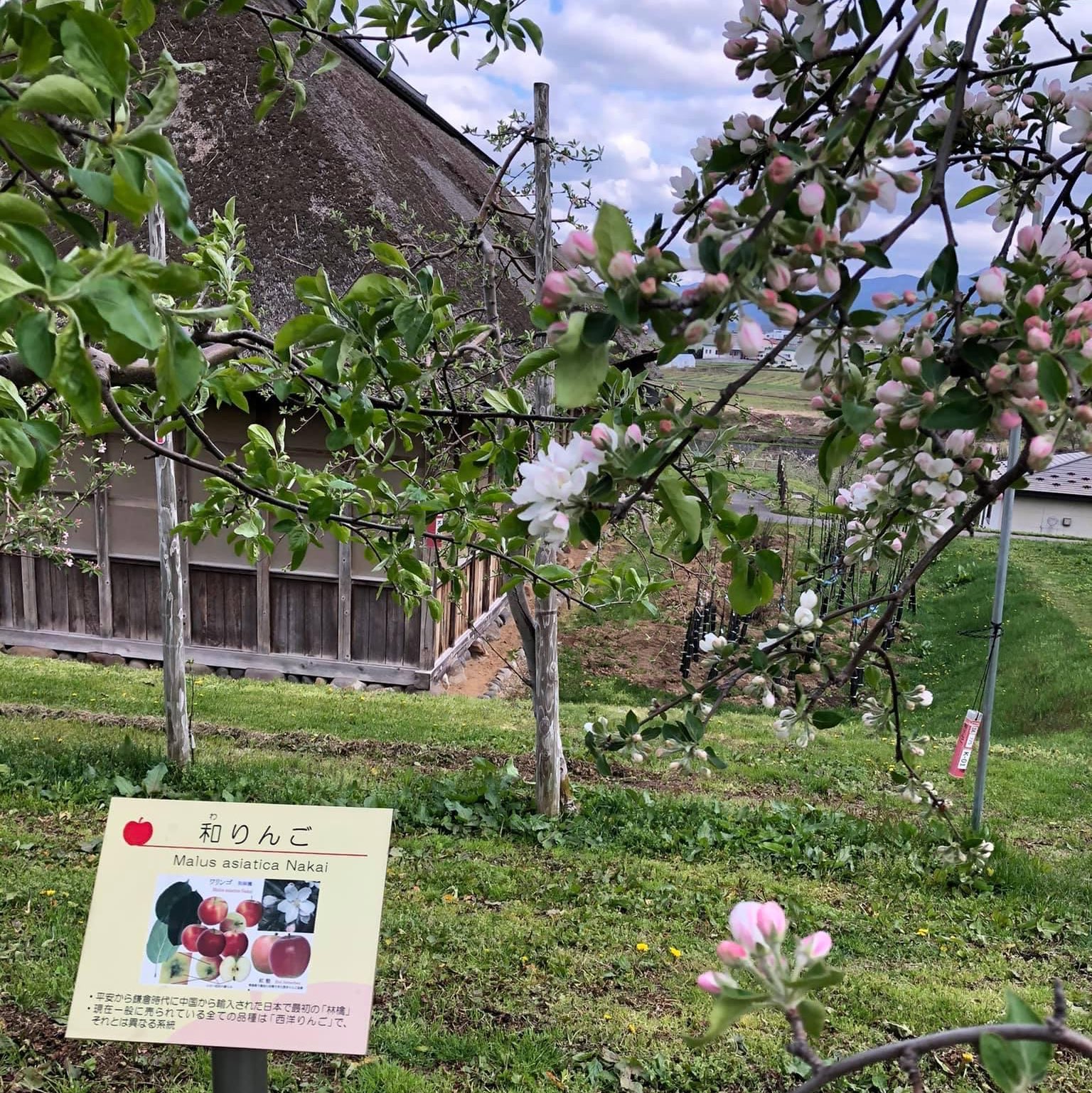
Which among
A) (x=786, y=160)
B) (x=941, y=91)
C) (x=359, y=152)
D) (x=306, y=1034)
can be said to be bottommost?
(x=306, y=1034)

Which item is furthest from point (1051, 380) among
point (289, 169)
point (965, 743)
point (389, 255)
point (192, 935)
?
point (289, 169)

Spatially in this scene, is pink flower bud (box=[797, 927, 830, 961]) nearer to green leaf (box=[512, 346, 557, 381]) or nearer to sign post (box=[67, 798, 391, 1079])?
green leaf (box=[512, 346, 557, 381])

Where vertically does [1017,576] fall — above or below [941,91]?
below

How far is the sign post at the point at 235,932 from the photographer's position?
1767 millimetres

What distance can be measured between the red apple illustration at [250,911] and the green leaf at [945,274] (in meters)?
1.70

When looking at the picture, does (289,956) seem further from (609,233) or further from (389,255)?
(609,233)

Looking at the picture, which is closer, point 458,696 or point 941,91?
point 941,91

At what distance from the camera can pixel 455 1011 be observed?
289cm

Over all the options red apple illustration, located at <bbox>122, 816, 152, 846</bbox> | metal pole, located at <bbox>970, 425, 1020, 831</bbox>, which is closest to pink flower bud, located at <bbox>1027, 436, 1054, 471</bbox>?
red apple illustration, located at <bbox>122, 816, 152, 846</bbox>

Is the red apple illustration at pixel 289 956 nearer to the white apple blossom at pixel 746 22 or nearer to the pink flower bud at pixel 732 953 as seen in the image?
the pink flower bud at pixel 732 953

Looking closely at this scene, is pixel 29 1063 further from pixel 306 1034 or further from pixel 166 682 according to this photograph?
pixel 166 682

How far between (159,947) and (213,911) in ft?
0.40

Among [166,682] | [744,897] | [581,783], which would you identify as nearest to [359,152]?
[166,682]

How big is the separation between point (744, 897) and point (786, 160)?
11.7 feet
